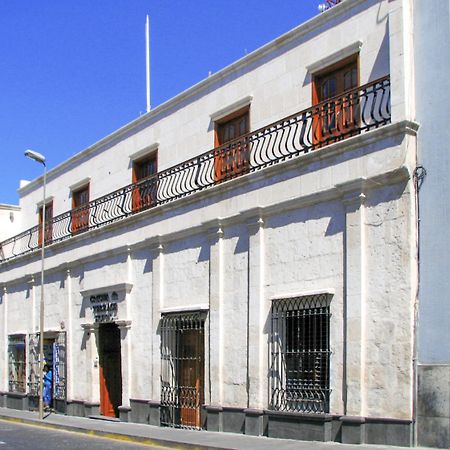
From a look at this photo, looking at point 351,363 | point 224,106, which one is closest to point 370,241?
point 351,363

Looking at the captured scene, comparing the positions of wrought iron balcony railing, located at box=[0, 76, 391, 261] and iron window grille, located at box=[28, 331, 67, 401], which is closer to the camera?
wrought iron balcony railing, located at box=[0, 76, 391, 261]

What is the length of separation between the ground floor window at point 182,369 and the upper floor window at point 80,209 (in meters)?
5.87

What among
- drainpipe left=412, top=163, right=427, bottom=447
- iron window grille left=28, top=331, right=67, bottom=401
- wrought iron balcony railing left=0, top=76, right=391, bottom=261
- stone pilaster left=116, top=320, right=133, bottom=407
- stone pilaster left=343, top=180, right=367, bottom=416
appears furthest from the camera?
iron window grille left=28, top=331, right=67, bottom=401

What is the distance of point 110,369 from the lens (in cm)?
1994

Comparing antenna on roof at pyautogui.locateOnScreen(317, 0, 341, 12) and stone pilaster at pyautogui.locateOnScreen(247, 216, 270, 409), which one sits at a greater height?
antenna on roof at pyautogui.locateOnScreen(317, 0, 341, 12)

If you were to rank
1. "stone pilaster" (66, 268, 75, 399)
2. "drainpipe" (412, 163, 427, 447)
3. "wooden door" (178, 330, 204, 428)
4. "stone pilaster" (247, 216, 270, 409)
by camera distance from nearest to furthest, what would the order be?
"drainpipe" (412, 163, 427, 447)
"stone pilaster" (247, 216, 270, 409)
"wooden door" (178, 330, 204, 428)
"stone pilaster" (66, 268, 75, 399)

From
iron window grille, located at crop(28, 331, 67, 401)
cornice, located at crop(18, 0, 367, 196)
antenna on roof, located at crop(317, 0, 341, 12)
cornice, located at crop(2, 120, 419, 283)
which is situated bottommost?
iron window grille, located at crop(28, 331, 67, 401)

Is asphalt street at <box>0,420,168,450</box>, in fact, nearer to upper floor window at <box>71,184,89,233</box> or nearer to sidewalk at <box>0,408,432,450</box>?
sidewalk at <box>0,408,432,450</box>

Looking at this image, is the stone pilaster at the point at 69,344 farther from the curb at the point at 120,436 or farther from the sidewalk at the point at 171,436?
the curb at the point at 120,436

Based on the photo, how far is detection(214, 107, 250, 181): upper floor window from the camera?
1547 centimetres

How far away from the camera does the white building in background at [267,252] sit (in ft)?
38.0

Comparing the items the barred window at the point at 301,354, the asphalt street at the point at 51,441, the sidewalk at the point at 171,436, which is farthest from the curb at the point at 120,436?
the barred window at the point at 301,354

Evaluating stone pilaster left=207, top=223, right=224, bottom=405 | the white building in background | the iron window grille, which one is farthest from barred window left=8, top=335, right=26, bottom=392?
stone pilaster left=207, top=223, right=224, bottom=405

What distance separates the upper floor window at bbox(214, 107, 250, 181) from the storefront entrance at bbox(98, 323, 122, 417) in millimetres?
5782
